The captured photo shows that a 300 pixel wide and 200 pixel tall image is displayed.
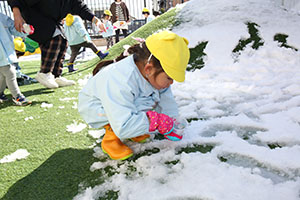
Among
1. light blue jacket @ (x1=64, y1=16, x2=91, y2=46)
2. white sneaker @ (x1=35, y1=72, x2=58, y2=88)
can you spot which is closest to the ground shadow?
white sneaker @ (x1=35, y1=72, x2=58, y2=88)

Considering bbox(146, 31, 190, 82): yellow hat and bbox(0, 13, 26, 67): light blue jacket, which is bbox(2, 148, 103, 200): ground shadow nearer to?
bbox(146, 31, 190, 82): yellow hat

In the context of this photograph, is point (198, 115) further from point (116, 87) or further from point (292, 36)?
point (292, 36)

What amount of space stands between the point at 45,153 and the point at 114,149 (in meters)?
0.49

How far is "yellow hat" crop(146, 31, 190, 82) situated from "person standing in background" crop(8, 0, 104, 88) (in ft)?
5.31

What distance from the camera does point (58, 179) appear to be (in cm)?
128

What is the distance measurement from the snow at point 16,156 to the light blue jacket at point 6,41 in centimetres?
123

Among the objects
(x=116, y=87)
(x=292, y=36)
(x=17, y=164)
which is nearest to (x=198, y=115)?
(x=116, y=87)

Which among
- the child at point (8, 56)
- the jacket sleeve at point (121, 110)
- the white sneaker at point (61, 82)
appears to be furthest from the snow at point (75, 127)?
the white sneaker at point (61, 82)

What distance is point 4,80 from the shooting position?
2.53 m

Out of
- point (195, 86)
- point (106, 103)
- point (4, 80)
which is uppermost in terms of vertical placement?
point (106, 103)

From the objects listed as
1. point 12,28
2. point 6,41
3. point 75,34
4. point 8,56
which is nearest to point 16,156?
point 8,56

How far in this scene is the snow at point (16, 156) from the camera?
1.47 m

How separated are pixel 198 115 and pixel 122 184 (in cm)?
101

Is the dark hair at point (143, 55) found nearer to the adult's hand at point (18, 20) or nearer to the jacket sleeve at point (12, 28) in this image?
the adult's hand at point (18, 20)
